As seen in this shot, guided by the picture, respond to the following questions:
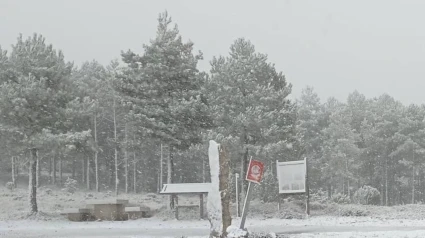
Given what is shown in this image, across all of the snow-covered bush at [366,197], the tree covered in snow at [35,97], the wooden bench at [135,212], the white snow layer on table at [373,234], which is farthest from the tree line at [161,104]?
the white snow layer on table at [373,234]

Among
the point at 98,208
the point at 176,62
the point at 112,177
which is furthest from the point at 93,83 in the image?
the point at 98,208

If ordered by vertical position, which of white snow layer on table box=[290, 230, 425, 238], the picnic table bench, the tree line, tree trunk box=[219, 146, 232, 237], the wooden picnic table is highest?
the tree line

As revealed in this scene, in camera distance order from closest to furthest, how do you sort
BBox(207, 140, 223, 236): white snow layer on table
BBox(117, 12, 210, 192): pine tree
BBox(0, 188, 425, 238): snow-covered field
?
BBox(207, 140, 223, 236): white snow layer on table, BBox(0, 188, 425, 238): snow-covered field, BBox(117, 12, 210, 192): pine tree

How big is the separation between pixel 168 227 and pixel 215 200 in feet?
25.4

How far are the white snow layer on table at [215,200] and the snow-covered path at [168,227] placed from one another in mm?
2914

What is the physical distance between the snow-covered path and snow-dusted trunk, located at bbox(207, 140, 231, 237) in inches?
114

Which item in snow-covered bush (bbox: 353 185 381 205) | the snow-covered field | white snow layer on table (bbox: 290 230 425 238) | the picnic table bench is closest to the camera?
white snow layer on table (bbox: 290 230 425 238)

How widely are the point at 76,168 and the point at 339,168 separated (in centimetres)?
3550

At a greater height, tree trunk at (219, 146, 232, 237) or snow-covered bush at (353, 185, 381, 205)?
tree trunk at (219, 146, 232, 237)

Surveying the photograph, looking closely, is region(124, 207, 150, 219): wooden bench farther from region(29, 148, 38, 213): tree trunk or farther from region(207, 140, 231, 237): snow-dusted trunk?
region(207, 140, 231, 237): snow-dusted trunk

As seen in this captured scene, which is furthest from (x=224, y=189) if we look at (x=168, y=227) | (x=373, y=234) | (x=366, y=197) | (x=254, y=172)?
(x=366, y=197)

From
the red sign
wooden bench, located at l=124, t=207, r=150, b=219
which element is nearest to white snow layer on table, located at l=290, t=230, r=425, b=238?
the red sign

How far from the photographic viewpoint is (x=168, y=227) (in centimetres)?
2208

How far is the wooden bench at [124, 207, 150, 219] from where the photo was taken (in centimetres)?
2689
